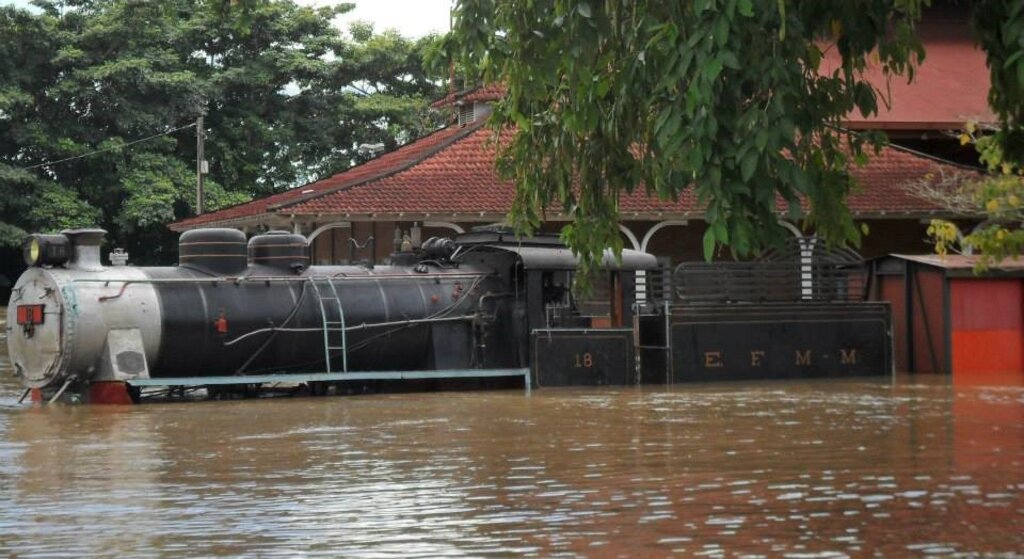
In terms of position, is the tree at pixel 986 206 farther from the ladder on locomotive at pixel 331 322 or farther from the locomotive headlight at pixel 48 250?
the locomotive headlight at pixel 48 250

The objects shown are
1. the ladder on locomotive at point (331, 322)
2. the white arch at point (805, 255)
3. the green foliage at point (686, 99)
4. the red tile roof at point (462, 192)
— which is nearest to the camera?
the green foliage at point (686, 99)

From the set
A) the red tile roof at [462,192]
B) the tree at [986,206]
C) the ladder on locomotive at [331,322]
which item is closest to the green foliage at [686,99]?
the tree at [986,206]

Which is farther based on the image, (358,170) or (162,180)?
(162,180)

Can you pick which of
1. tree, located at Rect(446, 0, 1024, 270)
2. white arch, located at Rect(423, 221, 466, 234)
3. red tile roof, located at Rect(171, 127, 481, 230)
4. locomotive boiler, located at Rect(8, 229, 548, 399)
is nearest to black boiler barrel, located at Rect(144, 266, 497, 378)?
locomotive boiler, located at Rect(8, 229, 548, 399)

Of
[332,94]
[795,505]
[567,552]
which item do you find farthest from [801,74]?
[332,94]

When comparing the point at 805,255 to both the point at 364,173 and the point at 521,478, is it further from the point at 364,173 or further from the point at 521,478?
the point at 521,478

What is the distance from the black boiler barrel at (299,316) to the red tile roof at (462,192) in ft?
16.1

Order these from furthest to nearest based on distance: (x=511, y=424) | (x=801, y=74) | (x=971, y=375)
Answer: (x=971, y=375) → (x=511, y=424) → (x=801, y=74)

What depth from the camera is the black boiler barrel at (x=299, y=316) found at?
18.1 m

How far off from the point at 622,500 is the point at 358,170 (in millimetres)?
21946

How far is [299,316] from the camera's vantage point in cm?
1883

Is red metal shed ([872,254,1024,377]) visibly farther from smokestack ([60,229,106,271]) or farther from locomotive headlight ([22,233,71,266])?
locomotive headlight ([22,233,71,266])

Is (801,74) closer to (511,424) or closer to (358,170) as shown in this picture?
(511,424)

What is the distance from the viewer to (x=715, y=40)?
21.5 feet
